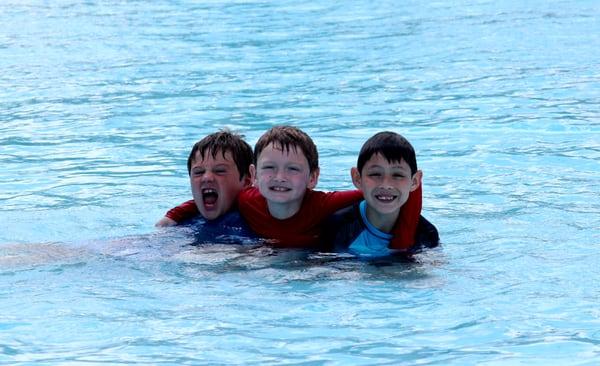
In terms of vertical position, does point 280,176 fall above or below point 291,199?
above

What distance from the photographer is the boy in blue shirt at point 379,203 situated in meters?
4.91

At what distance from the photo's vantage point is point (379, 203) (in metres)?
4.94

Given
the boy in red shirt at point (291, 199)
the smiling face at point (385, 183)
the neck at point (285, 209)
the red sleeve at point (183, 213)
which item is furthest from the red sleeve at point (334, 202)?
the red sleeve at point (183, 213)

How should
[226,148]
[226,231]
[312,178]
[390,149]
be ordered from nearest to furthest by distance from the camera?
[390,149] < [312,178] < [226,231] < [226,148]

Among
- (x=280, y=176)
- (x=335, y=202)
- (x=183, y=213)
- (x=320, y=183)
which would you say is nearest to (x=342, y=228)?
(x=335, y=202)

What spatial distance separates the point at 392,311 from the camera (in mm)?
4453

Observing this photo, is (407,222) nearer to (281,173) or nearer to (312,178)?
(312,178)

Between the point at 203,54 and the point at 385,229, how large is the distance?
7411 millimetres

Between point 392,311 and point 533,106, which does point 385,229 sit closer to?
point 392,311

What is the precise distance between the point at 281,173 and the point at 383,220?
53 cm

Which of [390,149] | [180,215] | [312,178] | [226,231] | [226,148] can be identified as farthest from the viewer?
[180,215]

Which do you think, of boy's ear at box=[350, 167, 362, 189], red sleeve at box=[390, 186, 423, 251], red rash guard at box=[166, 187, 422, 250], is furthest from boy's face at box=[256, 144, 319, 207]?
red sleeve at box=[390, 186, 423, 251]

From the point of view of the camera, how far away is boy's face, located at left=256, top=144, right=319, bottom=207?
200 inches

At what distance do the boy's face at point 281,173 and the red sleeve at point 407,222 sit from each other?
0.49 m
